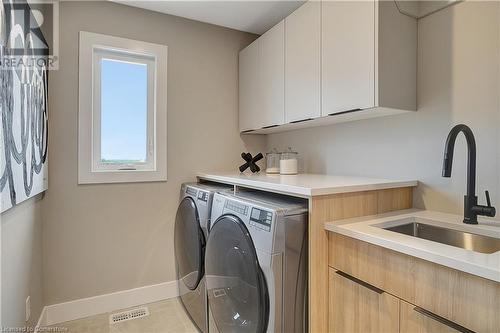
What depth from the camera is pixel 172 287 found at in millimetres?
2420

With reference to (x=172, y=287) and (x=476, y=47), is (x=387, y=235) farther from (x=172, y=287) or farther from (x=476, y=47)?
(x=172, y=287)

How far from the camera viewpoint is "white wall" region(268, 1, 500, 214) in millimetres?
1379

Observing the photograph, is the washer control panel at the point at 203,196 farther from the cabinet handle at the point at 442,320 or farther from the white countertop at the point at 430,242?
the cabinet handle at the point at 442,320

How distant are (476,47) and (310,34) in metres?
0.89

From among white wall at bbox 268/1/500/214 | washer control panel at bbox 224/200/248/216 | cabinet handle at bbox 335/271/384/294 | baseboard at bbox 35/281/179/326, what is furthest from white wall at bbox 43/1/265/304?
cabinet handle at bbox 335/271/384/294

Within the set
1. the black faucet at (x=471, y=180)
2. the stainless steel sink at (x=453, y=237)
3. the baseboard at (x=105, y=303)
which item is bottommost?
the baseboard at (x=105, y=303)

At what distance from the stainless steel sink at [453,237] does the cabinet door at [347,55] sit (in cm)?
66

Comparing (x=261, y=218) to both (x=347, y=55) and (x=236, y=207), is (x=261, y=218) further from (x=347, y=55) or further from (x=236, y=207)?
(x=347, y=55)

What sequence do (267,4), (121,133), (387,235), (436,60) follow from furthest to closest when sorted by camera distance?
(121,133) < (267,4) < (436,60) < (387,235)

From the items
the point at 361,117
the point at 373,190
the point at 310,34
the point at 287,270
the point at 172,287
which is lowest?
the point at 172,287

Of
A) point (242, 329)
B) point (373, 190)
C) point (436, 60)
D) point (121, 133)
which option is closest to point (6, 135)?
point (121, 133)

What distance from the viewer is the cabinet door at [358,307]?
3.51 feet

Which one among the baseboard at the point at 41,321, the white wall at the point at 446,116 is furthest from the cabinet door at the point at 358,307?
the baseboard at the point at 41,321

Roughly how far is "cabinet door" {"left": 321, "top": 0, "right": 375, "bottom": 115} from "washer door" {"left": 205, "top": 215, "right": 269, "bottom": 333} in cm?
92
